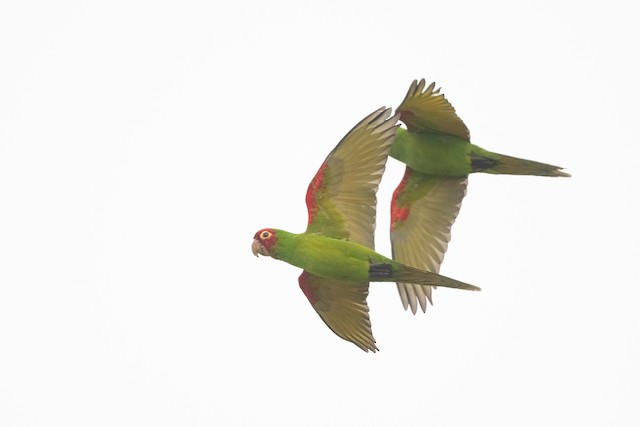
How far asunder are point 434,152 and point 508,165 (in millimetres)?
1102

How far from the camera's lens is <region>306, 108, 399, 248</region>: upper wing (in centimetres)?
1609

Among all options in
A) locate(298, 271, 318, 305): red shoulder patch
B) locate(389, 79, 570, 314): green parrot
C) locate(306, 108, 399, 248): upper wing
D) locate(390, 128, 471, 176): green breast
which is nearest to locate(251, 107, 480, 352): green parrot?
locate(306, 108, 399, 248): upper wing

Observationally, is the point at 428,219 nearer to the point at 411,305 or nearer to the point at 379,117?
the point at 411,305

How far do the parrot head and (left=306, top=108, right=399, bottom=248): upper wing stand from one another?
21.4 inches

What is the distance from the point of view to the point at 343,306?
16.9 m

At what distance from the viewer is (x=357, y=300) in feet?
55.1

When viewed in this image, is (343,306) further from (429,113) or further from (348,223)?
(429,113)

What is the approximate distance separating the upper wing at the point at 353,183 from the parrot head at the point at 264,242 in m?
0.54

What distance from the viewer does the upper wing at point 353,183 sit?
634 inches

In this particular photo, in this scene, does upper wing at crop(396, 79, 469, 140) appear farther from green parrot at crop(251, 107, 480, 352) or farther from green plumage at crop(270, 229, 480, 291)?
green plumage at crop(270, 229, 480, 291)

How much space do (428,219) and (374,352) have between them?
2.90 m

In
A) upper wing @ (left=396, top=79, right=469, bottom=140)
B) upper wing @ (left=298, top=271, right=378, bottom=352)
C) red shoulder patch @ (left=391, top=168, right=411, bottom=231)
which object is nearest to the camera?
upper wing @ (left=298, top=271, right=378, bottom=352)

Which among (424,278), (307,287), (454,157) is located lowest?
(424,278)

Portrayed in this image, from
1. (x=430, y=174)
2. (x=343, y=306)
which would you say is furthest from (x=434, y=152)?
(x=343, y=306)
